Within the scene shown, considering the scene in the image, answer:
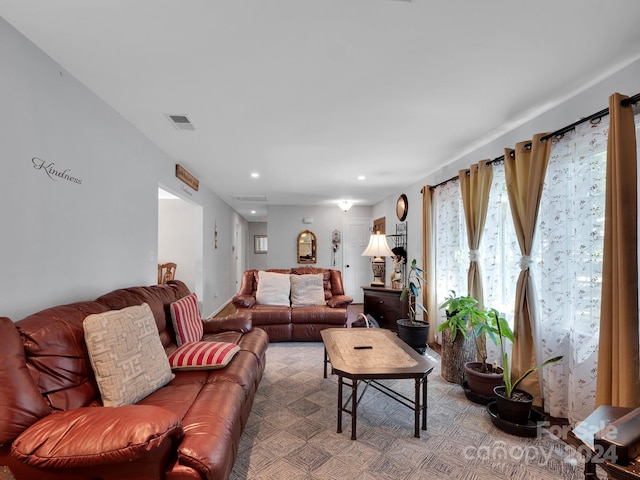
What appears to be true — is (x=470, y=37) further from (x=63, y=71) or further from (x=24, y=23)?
(x=63, y=71)

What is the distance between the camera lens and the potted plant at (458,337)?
274 centimetres

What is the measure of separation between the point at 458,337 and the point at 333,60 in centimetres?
263

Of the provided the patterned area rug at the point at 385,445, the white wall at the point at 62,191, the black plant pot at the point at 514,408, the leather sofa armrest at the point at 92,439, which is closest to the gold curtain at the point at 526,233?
the black plant pot at the point at 514,408

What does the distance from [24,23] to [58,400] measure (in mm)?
1890

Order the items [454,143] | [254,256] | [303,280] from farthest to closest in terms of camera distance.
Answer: [254,256], [303,280], [454,143]

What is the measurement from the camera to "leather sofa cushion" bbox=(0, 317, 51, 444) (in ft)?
3.67

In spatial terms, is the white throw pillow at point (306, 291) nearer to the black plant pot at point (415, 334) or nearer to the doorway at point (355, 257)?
the black plant pot at point (415, 334)

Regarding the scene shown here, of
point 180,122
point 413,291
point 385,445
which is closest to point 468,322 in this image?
point 413,291

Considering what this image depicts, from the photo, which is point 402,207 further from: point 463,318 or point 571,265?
point 571,265

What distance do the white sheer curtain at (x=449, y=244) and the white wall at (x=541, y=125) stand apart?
0.94 ft

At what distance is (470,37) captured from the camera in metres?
1.62

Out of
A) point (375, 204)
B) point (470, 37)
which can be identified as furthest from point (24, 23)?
point (375, 204)

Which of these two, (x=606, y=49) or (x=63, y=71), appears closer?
(x=606, y=49)

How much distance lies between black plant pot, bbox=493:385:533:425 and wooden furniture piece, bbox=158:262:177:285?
5.00 m
